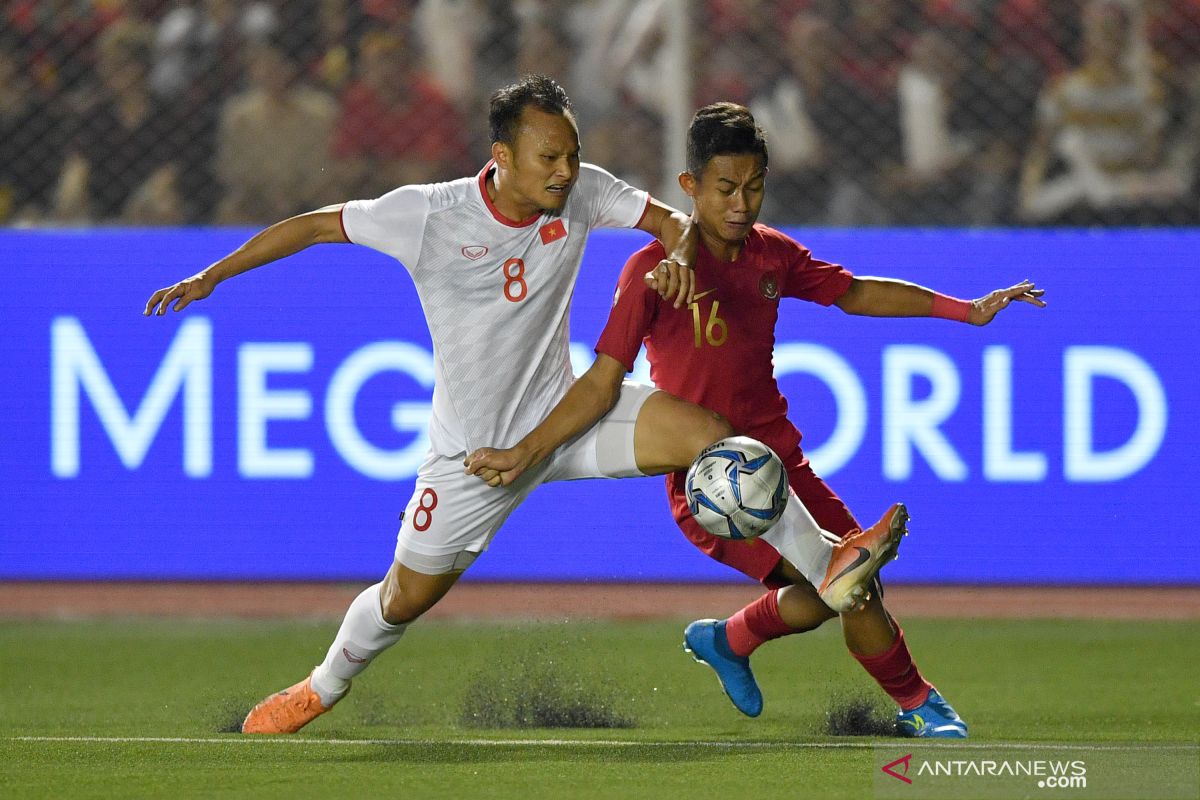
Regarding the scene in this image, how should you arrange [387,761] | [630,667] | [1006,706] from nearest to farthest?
[387,761]
[1006,706]
[630,667]

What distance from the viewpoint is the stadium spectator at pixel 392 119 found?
29.5 feet

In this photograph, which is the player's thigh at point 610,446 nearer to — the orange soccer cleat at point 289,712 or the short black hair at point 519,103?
the short black hair at point 519,103

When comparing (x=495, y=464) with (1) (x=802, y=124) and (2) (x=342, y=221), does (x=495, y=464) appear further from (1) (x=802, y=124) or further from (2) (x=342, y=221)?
(1) (x=802, y=124)

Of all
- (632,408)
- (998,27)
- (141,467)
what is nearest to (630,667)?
(632,408)

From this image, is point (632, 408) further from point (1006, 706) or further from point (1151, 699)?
point (1151, 699)

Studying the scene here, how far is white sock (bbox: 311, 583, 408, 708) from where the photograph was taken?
17.6 feet

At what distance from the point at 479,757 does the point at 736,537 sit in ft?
2.97

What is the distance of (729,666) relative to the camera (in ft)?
18.8

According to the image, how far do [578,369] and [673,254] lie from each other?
3.00 metres

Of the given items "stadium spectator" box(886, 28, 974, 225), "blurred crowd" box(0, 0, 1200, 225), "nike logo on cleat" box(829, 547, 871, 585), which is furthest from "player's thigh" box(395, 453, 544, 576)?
"stadium spectator" box(886, 28, 974, 225)

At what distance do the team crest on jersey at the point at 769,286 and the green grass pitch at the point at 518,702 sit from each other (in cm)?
127

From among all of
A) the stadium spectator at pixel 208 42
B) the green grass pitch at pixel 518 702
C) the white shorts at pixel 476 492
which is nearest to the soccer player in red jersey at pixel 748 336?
the white shorts at pixel 476 492

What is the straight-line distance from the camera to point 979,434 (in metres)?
7.90

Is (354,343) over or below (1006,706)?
over
